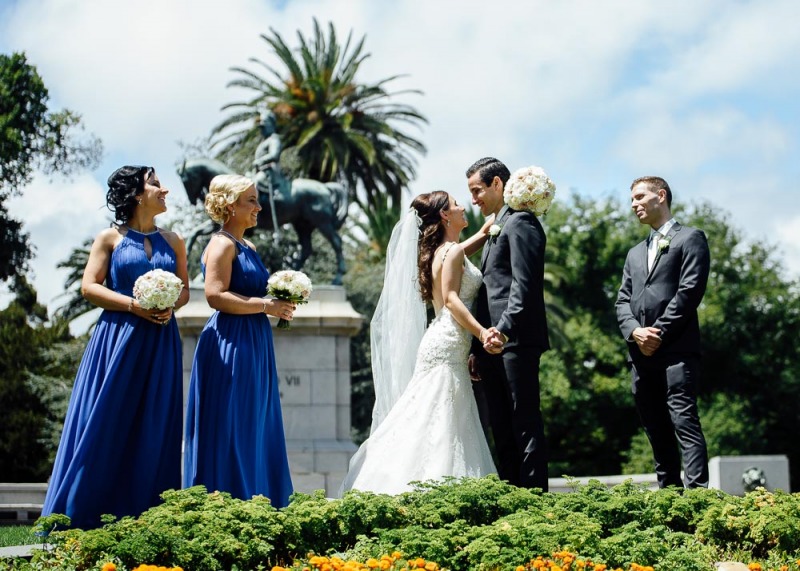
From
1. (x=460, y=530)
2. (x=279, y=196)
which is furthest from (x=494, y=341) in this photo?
(x=279, y=196)

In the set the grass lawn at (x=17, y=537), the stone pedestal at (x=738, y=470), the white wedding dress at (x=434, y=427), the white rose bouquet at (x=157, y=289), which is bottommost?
the grass lawn at (x=17, y=537)

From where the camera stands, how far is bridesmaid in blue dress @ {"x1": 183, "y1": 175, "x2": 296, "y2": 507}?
6.50 m

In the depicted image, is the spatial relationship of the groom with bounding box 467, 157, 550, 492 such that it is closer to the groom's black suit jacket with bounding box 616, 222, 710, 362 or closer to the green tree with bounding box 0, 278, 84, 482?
the groom's black suit jacket with bounding box 616, 222, 710, 362

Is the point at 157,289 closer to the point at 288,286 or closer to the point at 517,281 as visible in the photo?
the point at 288,286

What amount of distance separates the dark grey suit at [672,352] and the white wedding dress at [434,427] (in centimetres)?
112

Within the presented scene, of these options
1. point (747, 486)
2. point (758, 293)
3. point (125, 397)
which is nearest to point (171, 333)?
point (125, 397)

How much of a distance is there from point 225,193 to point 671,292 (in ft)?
10.1

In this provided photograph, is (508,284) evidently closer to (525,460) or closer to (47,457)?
(525,460)

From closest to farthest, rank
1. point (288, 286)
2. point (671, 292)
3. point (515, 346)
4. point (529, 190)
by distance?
1. point (515, 346)
2. point (529, 190)
3. point (288, 286)
4. point (671, 292)

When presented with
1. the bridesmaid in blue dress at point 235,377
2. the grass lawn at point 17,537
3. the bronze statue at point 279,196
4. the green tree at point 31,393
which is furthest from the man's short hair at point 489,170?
the green tree at point 31,393

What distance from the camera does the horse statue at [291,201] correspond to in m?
15.1

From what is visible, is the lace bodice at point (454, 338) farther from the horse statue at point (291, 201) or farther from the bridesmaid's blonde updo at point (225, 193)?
the horse statue at point (291, 201)

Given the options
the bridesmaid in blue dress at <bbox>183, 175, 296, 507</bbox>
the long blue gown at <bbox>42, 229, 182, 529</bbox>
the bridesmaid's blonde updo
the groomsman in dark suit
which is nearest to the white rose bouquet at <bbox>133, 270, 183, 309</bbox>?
the long blue gown at <bbox>42, 229, 182, 529</bbox>

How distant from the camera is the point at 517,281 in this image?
6.42m
